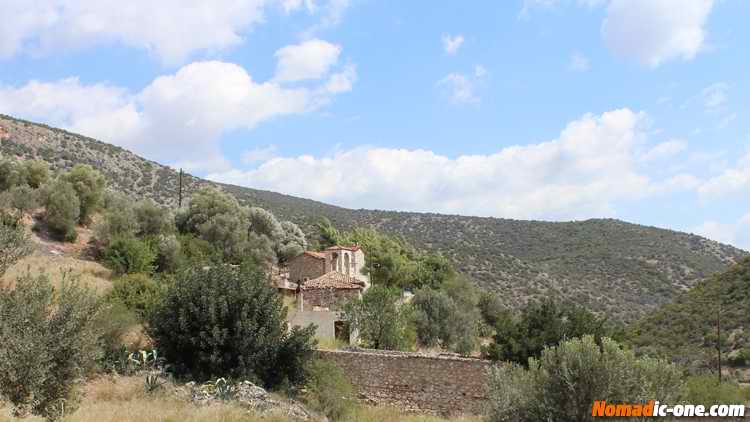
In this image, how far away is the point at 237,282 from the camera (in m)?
17.6

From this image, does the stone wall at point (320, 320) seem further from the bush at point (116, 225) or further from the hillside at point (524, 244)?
the hillside at point (524, 244)

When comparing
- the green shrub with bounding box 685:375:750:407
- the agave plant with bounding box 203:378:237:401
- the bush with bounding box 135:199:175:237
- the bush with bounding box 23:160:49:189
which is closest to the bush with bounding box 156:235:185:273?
the bush with bounding box 135:199:175:237

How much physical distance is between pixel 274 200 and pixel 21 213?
137ft

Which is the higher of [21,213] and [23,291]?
[21,213]

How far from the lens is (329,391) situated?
16422 mm

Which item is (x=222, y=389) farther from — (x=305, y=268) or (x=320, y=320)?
(x=305, y=268)

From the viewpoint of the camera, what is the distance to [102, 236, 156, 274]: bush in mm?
26734

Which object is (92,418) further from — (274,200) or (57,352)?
(274,200)

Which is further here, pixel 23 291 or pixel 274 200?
pixel 274 200

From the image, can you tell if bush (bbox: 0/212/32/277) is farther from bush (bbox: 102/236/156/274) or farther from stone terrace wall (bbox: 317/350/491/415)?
stone terrace wall (bbox: 317/350/491/415)

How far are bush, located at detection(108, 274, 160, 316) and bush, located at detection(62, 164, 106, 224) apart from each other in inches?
499

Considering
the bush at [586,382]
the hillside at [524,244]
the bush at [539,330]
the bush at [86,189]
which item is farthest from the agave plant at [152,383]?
the hillside at [524,244]

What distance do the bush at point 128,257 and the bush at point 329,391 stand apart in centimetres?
1313

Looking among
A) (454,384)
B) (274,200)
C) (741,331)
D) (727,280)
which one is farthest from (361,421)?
(274,200)
